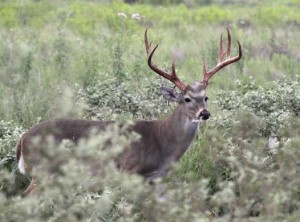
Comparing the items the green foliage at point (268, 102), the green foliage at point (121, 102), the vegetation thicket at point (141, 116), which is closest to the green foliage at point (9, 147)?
the vegetation thicket at point (141, 116)

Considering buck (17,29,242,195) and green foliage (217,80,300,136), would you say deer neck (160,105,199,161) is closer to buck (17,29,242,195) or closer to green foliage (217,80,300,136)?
buck (17,29,242,195)

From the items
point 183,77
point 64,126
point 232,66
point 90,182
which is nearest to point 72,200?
point 90,182

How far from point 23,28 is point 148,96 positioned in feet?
17.6

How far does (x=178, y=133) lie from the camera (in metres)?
7.29

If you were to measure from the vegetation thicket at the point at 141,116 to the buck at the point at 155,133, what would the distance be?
0.76ft

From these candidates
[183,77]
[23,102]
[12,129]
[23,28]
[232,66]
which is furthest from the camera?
[23,28]

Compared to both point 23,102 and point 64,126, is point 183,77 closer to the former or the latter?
point 23,102

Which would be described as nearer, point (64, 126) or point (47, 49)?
point (64, 126)

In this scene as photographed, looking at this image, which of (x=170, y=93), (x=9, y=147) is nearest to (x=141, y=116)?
(x=170, y=93)

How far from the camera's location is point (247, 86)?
9578 millimetres

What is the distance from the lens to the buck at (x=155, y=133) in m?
6.90

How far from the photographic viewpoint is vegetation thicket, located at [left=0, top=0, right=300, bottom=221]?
410 cm

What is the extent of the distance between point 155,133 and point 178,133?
207 millimetres

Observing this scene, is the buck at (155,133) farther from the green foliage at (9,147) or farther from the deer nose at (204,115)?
the green foliage at (9,147)
